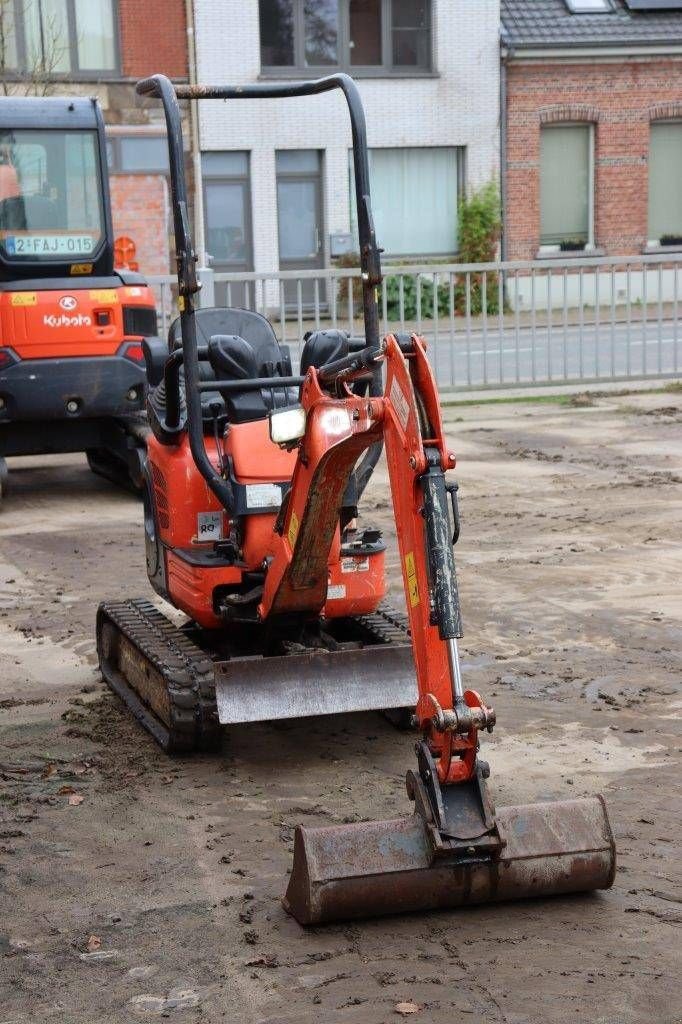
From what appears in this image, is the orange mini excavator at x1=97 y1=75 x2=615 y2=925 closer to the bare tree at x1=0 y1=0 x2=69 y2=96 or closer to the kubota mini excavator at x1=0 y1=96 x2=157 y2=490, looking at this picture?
the kubota mini excavator at x1=0 y1=96 x2=157 y2=490

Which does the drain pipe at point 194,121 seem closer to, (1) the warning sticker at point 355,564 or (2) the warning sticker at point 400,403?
(1) the warning sticker at point 355,564

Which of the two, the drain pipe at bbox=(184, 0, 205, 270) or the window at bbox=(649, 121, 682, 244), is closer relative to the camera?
the drain pipe at bbox=(184, 0, 205, 270)

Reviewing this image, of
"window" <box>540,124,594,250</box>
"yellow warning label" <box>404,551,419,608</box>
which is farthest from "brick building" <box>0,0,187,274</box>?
"yellow warning label" <box>404,551,419,608</box>

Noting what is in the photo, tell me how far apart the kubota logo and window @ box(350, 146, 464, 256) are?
17.0 meters

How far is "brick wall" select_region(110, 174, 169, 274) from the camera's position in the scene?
2528 centimetres

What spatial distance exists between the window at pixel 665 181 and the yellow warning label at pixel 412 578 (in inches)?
999

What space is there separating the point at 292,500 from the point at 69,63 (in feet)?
71.9

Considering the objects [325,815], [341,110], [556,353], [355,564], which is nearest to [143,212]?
[341,110]

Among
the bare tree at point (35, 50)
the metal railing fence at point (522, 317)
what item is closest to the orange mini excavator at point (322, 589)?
the metal railing fence at point (522, 317)

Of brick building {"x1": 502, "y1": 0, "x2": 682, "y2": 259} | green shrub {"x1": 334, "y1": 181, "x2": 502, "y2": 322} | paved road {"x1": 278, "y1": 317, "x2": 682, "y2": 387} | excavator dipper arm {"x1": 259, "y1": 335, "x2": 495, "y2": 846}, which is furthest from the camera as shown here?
brick building {"x1": 502, "y1": 0, "x2": 682, "y2": 259}

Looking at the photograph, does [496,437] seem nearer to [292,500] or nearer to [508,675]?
[508,675]

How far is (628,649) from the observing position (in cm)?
685

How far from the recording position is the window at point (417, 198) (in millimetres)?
27359

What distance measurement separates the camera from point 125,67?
83.6 feet
